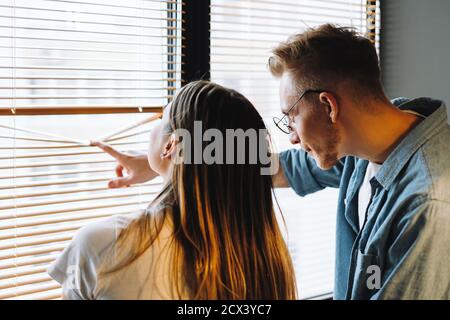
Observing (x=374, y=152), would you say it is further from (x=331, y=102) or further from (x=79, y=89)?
(x=79, y=89)

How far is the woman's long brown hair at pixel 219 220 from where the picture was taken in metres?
1.03

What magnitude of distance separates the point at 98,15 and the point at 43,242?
2.15 feet

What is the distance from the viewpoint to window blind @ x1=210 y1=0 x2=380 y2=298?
1786 millimetres

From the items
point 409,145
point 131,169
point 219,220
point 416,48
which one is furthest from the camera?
point 416,48

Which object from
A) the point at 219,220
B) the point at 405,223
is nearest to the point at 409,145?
the point at 405,223

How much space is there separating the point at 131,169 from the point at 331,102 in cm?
56

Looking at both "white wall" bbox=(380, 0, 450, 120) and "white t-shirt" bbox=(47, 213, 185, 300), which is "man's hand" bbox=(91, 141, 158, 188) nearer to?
"white t-shirt" bbox=(47, 213, 185, 300)

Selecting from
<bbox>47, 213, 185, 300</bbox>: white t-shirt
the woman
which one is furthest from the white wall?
<bbox>47, 213, 185, 300</bbox>: white t-shirt

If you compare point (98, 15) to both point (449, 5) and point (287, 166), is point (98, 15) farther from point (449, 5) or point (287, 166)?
point (449, 5)

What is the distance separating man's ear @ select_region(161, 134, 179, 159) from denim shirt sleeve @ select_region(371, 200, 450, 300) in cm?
55

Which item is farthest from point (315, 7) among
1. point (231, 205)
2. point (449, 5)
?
point (231, 205)

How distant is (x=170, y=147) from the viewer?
1.12 meters

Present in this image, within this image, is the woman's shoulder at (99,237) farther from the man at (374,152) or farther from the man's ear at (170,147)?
the man at (374,152)
